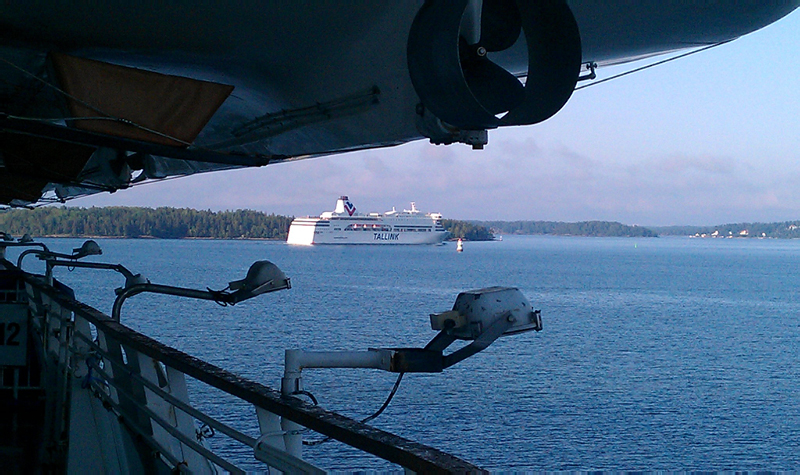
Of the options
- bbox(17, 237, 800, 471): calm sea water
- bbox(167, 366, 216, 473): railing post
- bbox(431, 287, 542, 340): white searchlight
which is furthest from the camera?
bbox(17, 237, 800, 471): calm sea water

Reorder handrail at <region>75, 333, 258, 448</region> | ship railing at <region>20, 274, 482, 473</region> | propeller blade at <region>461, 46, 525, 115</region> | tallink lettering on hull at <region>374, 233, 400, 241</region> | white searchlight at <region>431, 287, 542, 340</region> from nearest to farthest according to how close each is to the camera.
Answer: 1. ship railing at <region>20, 274, 482, 473</region>
2. handrail at <region>75, 333, 258, 448</region>
3. white searchlight at <region>431, 287, 542, 340</region>
4. propeller blade at <region>461, 46, 525, 115</region>
5. tallink lettering on hull at <region>374, 233, 400, 241</region>

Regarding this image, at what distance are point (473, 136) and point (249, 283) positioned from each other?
3.05ft

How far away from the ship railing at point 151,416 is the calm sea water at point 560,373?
11565 millimetres

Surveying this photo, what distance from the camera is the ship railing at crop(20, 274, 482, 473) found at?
0.97 meters

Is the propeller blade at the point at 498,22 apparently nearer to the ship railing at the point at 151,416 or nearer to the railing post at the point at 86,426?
the ship railing at the point at 151,416

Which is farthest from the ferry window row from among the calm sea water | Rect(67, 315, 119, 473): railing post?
Rect(67, 315, 119, 473): railing post

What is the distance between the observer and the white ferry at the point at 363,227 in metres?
88.5

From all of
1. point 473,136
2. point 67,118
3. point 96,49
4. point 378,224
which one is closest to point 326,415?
point 473,136

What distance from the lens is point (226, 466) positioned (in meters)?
1.35

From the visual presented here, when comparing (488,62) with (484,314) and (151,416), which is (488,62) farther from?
(151,416)

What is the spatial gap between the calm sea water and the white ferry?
39.0 metres

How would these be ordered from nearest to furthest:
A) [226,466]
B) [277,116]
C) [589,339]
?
[226,466] < [277,116] < [589,339]

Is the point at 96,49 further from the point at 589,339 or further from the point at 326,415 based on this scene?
the point at 589,339

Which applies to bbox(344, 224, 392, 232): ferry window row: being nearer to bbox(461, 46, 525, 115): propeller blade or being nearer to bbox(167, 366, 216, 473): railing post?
bbox(461, 46, 525, 115): propeller blade
